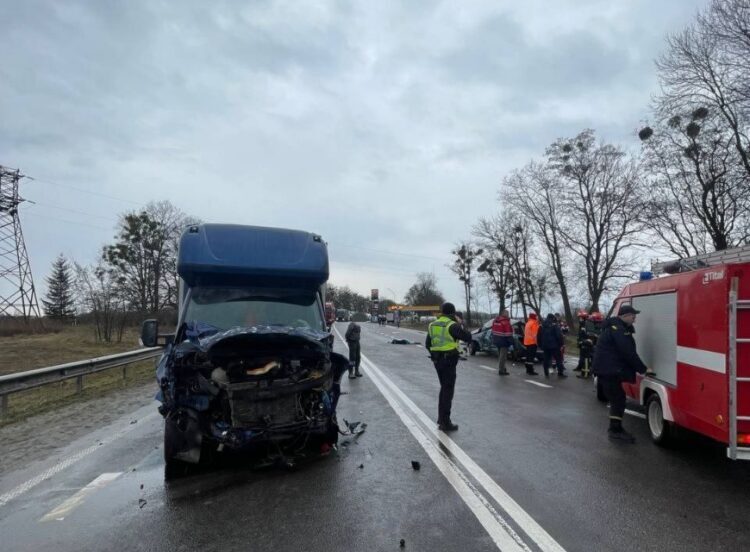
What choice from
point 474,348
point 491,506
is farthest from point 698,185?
point 491,506

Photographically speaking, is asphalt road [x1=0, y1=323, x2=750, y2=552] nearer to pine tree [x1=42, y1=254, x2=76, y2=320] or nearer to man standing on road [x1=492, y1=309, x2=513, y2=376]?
man standing on road [x1=492, y1=309, x2=513, y2=376]

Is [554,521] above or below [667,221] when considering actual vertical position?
below

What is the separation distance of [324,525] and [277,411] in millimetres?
1587

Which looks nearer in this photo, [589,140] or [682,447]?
[682,447]

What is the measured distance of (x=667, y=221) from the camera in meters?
29.3

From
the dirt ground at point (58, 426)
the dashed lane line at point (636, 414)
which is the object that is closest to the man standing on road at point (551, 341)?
the dashed lane line at point (636, 414)

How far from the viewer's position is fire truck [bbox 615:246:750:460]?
5074 mm

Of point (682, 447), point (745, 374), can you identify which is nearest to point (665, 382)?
point (682, 447)

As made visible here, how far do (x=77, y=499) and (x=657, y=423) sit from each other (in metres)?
6.59

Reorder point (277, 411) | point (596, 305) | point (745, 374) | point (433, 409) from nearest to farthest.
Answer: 1. point (745, 374)
2. point (277, 411)
3. point (433, 409)
4. point (596, 305)

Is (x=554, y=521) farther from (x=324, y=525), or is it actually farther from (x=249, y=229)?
(x=249, y=229)

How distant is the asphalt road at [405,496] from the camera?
13.0 ft

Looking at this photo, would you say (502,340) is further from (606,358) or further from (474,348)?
(606,358)

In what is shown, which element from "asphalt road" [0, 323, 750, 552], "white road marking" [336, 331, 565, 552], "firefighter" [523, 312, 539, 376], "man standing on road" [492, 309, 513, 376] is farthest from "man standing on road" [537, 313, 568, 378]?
"white road marking" [336, 331, 565, 552]
